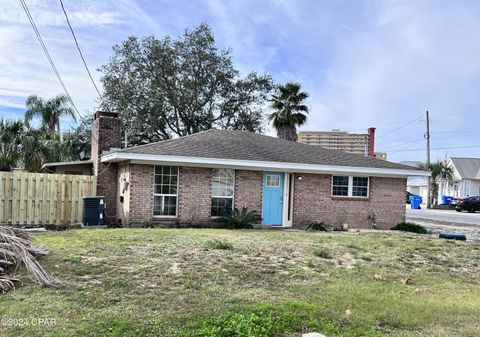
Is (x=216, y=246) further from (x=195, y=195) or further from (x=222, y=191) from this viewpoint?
(x=222, y=191)

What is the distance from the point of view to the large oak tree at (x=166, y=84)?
3475 centimetres

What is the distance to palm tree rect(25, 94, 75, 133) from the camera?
3238 cm

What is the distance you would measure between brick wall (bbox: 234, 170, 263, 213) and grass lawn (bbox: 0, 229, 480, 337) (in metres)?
5.82

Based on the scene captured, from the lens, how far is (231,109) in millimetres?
37344

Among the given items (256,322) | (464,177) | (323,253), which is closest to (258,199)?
(323,253)

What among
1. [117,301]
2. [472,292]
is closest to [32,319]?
[117,301]

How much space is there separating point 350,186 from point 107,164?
33.1ft

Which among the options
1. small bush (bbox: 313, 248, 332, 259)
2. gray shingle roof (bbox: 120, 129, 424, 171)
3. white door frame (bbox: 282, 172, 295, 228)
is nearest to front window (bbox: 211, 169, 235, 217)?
gray shingle roof (bbox: 120, 129, 424, 171)

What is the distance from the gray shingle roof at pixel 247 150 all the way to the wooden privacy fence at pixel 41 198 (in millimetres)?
2738

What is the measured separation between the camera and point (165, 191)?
51.5 feet

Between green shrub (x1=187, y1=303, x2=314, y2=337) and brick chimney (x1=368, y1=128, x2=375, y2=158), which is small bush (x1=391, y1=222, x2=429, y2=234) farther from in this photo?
green shrub (x1=187, y1=303, x2=314, y2=337)

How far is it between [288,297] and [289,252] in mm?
3600

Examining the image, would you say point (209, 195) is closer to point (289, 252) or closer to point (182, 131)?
point (289, 252)

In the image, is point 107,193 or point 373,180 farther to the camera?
point 373,180
